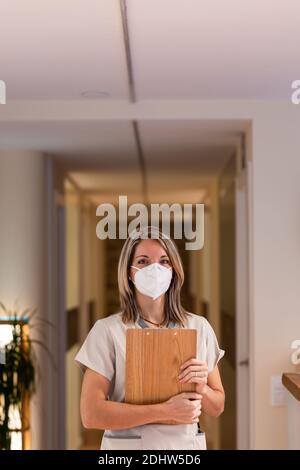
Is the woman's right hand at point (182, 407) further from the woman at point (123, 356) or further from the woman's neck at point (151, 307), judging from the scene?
the woman's neck at point (151, 307)

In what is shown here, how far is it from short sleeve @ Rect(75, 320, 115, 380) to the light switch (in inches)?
58.0

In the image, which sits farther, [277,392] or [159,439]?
[277,392]

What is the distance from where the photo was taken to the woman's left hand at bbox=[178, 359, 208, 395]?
6.59ft

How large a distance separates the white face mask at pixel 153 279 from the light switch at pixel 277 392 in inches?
57.6

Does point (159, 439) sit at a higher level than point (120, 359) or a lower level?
lower

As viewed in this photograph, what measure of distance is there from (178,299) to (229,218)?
258cm

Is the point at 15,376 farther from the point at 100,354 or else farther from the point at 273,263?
the point at 100,354

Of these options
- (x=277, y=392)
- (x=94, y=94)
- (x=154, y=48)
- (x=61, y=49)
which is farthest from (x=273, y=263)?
(x=61, y=49)

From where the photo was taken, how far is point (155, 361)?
2.00 m

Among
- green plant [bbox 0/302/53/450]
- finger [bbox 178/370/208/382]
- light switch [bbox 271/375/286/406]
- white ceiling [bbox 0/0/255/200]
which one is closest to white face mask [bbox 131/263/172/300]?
finger [bbox 178/370/208/382]

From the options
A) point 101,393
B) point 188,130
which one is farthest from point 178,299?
point 188,130

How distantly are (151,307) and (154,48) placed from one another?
3.16 feet

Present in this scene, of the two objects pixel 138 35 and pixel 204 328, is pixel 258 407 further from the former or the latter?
pixel 138 35

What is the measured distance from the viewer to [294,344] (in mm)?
3352
